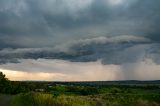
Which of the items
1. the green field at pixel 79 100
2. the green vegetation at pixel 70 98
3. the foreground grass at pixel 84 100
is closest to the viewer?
the foreground grass at pixel 84 100

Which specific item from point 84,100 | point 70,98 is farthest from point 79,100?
point 84,100

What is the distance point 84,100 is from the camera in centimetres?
6431

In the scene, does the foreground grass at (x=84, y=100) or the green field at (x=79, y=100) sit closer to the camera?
the foreground grass at (x=84, y=100)

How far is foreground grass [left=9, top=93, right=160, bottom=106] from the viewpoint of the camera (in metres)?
51.7

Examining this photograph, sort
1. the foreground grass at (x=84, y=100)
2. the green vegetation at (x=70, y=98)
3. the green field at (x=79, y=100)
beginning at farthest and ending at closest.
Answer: the green vegetation at (x=70, y=98)
the green field at (x=79, y=100)
the foreground grass at (x=84, y=100)

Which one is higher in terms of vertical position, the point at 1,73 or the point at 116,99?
the point at 1,73

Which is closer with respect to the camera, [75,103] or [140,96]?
[75,103]

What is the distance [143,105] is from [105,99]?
10.5m

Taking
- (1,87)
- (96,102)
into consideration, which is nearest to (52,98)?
(96,102)

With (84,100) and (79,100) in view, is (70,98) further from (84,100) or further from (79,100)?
(84,100)

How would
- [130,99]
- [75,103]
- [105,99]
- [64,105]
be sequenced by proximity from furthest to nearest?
[130,99] → [105,99] → [75,103] → [64,105]

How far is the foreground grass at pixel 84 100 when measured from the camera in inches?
2037

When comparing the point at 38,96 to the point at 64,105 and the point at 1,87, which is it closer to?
the point at 64,105

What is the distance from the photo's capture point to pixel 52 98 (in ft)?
172
